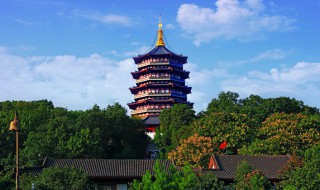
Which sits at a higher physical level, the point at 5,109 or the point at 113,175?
the point at 5,109

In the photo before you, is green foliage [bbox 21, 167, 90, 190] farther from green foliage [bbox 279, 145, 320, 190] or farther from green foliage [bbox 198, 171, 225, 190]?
green foliage [bbox 279, 145, 320, 190]

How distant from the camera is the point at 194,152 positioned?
43.2m

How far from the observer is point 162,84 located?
245 feet

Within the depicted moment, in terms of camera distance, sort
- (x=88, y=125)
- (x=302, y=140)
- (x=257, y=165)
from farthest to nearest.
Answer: (x=88, y=125), (x=302, y=140), (x=257, y=165)

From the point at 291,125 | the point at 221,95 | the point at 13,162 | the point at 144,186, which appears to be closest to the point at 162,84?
the point at 221,95

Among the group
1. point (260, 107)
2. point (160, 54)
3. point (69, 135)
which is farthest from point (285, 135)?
point (160, 54)

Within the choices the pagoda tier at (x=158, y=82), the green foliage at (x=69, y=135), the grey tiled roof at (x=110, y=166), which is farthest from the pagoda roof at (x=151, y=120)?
the grey tiled roof at (x=110, y=166)

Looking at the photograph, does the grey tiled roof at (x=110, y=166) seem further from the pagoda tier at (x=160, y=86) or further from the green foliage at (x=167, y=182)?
the pagoda tier at (x=160, y=86)

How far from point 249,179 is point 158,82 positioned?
45.1m

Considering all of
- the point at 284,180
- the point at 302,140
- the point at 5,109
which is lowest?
the point at 284,180

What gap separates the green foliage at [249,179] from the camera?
30.3 metres

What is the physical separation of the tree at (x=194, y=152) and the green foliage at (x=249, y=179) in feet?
32.7

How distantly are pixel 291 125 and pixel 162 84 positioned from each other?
31.2 metres

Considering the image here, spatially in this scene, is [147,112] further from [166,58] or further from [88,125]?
[88,125]
